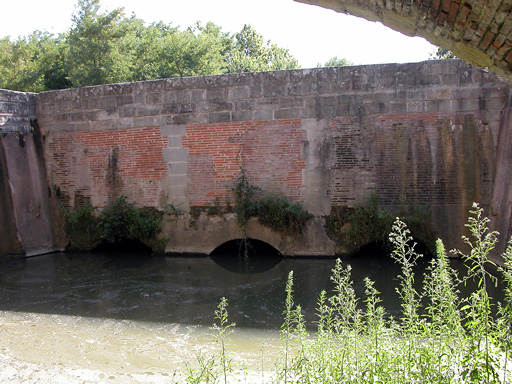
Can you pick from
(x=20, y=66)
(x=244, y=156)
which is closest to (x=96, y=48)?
(x=20, y=66)

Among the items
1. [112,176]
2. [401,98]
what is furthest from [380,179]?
[112,176]

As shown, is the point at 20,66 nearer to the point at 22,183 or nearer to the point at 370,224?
the point at 22,183

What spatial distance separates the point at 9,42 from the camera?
2369 cm

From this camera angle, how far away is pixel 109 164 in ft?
32.4

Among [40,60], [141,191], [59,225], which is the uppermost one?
[40,60]

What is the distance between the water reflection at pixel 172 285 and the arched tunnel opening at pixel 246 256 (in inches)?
1.6

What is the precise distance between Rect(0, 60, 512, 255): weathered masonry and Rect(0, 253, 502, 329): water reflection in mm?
624

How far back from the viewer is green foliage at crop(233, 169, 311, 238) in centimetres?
877

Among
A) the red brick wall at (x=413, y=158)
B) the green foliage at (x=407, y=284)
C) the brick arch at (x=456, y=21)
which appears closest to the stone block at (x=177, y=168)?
the red brick wall at (x=413, y=158)

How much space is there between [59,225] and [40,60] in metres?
15.2

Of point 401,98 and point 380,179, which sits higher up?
point 401,98

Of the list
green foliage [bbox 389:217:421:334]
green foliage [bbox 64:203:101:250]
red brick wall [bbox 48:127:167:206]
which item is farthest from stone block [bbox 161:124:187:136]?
green foliage [bbox 389:217:421:334]

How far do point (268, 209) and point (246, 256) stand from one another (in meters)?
1.07

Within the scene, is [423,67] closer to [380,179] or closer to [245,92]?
[380,179]
